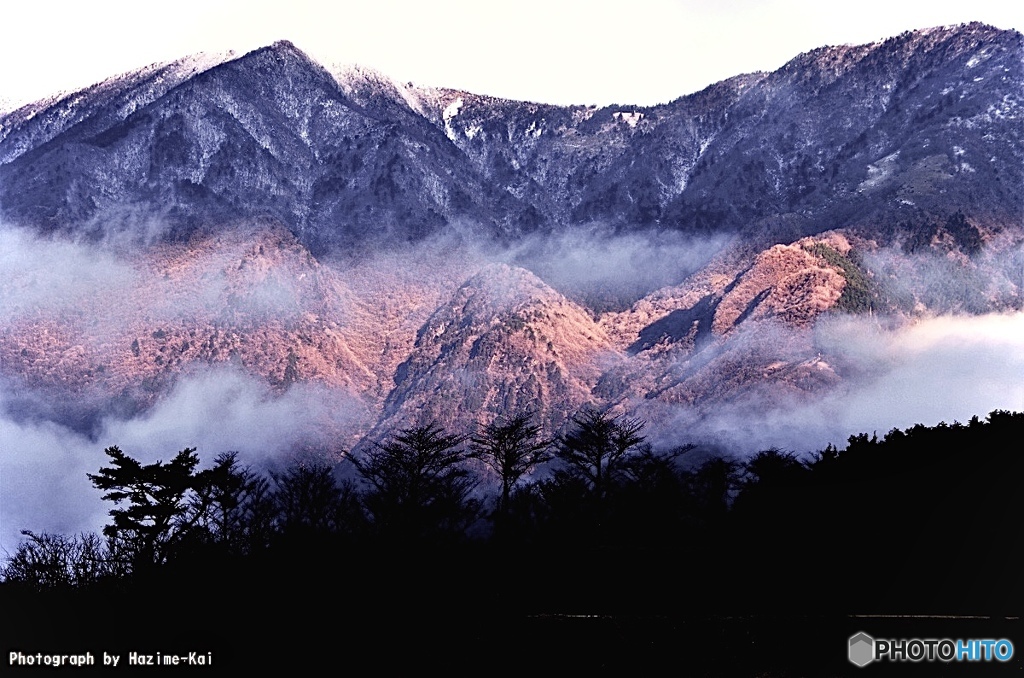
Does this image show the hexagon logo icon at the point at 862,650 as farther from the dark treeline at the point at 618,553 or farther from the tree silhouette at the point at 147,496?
the tree silhouette at the point at 147,496

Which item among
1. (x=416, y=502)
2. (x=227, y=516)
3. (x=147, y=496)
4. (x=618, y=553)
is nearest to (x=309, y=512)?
(x=227, y=516)

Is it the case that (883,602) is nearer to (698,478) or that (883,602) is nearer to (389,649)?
(389,649)

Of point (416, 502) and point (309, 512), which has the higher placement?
point (309, 512)

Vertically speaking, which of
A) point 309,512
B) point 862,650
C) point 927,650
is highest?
point 309,512

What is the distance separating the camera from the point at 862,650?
28.9 m

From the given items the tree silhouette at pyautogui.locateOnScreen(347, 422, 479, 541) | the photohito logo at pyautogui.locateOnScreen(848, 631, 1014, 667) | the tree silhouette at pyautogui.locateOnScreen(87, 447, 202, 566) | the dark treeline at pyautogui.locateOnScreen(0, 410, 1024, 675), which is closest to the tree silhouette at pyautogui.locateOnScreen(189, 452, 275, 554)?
the dark treeline at pyautogui.locateOnScreen(0, 410, 1024, 675)

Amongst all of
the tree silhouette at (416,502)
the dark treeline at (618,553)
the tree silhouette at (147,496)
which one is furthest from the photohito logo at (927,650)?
the tree silhouette at (147,496)

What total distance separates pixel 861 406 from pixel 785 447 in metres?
19.4

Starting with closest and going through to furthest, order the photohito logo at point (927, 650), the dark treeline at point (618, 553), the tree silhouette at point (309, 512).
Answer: the photohito logo at point (927, 650)
the dark treeline at point (618, 553)
the tree silhouette at point (309, 512)

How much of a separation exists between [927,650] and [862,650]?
1.47m

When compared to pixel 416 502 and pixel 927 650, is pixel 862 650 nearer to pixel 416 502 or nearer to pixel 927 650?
pixel 927 650

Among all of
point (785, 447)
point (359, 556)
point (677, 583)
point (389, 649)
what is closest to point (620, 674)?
point (389, 649)

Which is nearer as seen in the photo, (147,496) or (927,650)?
(927,650)

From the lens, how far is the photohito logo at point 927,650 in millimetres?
28078
